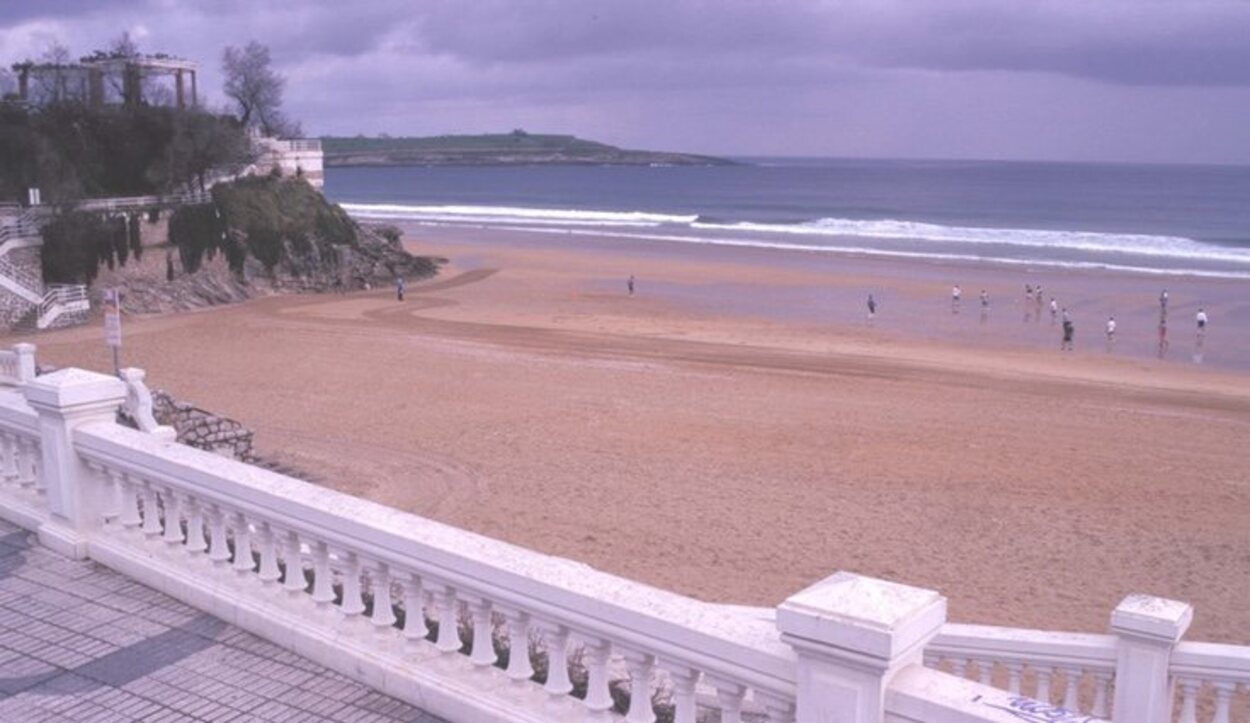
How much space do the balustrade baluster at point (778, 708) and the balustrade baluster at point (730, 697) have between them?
163 millimetres

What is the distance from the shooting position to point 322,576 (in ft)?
17.5

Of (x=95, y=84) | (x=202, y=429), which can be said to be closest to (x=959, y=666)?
(x=202, y=429)

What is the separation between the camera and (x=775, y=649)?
3.71m

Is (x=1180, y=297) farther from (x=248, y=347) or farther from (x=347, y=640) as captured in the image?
(x=347, y=640)

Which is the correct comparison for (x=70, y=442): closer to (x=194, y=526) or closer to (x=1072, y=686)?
(x=194, y=526)

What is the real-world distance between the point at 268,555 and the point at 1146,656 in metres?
4.41

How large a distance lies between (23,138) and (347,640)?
42761 millimetres

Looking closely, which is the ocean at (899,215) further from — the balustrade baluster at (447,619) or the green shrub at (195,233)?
the balustrade baluster at (447,619)

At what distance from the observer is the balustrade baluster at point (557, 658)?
4.42m

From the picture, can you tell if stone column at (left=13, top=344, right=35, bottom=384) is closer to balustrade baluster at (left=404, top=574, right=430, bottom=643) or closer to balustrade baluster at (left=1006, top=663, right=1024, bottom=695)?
balustrade baluster at (left=404, top=574, right=430, bottom=643)

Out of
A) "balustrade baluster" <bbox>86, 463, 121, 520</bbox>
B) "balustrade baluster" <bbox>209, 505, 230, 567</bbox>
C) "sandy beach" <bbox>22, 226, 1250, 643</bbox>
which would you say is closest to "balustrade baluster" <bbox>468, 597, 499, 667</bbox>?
"balustrade baluster" <bbox>209, 505, 230, 567</bbox>

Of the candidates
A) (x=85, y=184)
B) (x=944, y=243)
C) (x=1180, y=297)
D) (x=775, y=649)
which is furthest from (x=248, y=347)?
(x=944, y=243)

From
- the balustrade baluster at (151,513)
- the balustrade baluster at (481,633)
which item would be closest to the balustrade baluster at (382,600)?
the balustrade baluster at (481,633)

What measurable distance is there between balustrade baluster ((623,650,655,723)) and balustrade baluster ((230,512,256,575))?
98.8 inches
